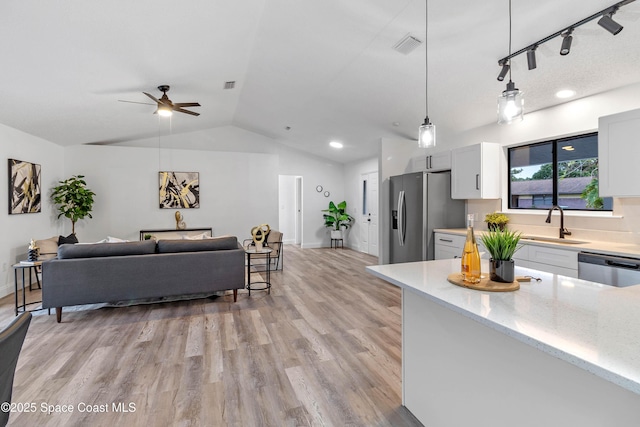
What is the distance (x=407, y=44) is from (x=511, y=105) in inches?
66.1

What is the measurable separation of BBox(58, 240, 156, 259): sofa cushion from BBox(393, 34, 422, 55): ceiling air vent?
3528mm

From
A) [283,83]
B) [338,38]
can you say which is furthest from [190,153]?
[338,38]

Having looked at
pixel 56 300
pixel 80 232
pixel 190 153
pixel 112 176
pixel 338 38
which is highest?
pixel 338 38

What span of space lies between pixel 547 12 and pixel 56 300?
205 inches

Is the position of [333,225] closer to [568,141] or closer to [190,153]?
[190,153]

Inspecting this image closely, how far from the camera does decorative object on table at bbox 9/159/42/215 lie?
4.40 meters

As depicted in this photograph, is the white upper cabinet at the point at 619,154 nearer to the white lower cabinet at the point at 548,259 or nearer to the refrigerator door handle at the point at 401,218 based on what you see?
the white lower cabinet at the point at 548,259

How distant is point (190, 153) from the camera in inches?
279

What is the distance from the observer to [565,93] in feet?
10.9

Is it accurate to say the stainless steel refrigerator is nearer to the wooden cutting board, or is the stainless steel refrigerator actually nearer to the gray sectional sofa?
the gray sectional sofa

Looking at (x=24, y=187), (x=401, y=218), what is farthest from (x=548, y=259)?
(x=24, y=187)

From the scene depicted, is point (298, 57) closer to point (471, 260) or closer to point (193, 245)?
point (193, 245)

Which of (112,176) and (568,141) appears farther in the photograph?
(112,176)

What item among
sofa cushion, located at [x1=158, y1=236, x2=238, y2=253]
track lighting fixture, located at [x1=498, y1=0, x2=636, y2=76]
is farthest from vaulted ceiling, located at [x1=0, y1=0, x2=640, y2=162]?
sofa cushion, located at [x1=158, y1=236, x2=238, y2=253]
